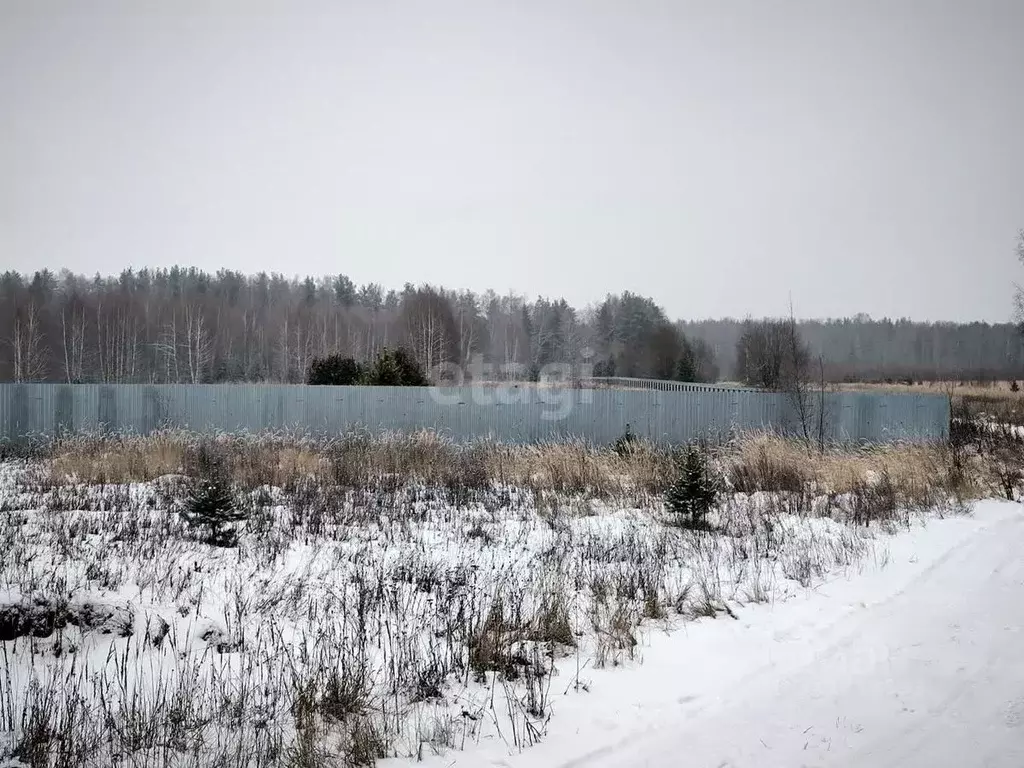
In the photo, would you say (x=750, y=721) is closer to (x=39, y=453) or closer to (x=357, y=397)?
(x=39, y=453)

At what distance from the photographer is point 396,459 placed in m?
11.7

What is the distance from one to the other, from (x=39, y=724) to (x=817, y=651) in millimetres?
4241

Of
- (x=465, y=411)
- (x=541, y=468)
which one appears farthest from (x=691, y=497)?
(x=465, y=411)

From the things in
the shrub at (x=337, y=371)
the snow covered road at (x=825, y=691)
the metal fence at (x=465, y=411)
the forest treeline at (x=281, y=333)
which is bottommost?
the snow covered road at (x=825, y=691)

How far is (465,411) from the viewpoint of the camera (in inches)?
692

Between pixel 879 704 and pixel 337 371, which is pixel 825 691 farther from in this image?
pixel 337 371

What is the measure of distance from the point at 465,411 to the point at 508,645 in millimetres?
13766

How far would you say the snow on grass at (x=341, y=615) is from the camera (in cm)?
296

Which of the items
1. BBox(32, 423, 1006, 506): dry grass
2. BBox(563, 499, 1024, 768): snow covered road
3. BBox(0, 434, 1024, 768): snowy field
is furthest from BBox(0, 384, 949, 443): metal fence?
BBox(563, 499, 1024, 768): snow covered road

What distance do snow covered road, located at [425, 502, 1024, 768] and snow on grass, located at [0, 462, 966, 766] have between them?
0.22 m

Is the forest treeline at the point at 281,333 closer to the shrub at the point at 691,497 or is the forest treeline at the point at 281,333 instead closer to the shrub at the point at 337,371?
the shrub at the point at 337,371

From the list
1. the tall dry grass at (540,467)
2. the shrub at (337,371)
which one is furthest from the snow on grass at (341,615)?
the shrub at (337,371)

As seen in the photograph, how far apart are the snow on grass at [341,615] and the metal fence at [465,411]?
9.16 metres

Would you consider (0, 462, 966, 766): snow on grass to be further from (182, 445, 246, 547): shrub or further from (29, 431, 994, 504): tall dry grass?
(29, 431, 994, 504): tall dry grass
